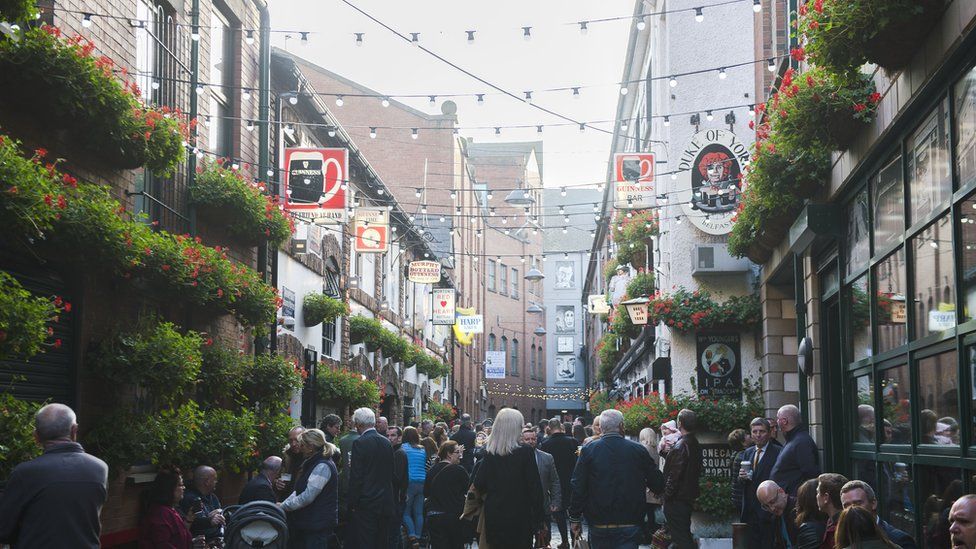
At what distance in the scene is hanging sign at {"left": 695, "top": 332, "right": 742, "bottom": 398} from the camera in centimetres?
1792

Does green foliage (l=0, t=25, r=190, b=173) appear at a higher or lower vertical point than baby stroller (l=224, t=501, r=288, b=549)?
higher

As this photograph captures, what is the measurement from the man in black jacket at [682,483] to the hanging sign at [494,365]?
47.0 m

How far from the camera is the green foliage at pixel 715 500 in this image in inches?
621

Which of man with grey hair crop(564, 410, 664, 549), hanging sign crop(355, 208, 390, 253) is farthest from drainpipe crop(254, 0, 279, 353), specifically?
man with grey hair crop(564, 410, 664, 549)

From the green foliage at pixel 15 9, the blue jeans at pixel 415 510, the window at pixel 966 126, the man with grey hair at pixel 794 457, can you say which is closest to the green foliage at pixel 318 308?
the blue jeans at pixel 415 510

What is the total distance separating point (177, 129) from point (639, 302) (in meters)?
12.2

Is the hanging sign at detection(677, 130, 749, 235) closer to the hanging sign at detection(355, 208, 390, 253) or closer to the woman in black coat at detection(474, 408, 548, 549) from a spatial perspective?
the hanging sign at detection(355, 208, 390, 253)

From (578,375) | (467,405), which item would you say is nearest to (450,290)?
(467,405)

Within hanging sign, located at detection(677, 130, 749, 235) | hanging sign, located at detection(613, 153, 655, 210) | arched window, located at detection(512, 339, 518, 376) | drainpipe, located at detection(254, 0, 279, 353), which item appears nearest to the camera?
drainpipe, located at detection(254, 0, 279, 353)

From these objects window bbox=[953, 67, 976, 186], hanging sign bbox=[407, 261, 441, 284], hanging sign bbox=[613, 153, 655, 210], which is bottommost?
window bbox=[953, 67, 976, 186]

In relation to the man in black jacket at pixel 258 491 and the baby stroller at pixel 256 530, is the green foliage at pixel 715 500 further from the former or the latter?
the baby stroller at pixel 256 530

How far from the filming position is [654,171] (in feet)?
68.4

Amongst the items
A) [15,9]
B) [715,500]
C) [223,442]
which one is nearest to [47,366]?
[223,442]

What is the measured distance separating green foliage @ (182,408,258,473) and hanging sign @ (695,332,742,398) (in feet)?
27.1
